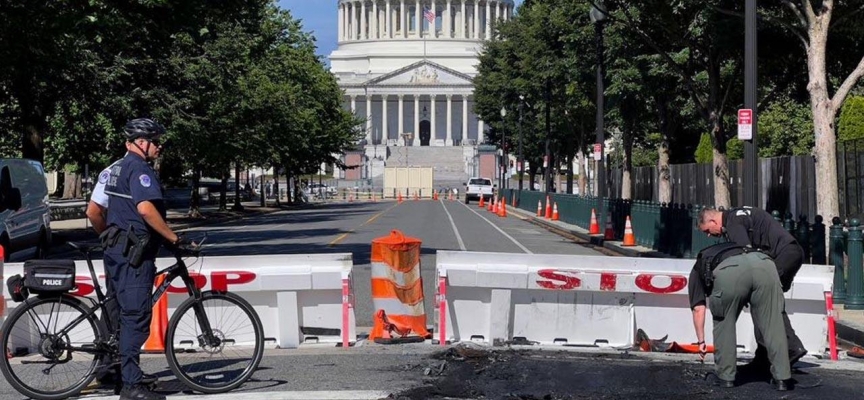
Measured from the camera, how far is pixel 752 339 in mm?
12383

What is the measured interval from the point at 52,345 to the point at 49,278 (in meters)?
0.48

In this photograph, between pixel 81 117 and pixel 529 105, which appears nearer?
pixel 81 117

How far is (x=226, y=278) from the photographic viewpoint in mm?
12102

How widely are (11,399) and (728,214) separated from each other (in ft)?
18.3

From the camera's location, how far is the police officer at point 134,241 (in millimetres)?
9039

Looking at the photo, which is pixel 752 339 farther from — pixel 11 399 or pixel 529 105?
pixel 529 105

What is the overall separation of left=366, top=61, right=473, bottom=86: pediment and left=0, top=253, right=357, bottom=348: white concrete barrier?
523 ft

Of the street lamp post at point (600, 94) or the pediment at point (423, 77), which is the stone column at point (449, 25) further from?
the street lamp post at point (600, 94)

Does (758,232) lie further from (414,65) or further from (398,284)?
(414,65)

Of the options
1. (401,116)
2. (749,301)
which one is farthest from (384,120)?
(749,301)

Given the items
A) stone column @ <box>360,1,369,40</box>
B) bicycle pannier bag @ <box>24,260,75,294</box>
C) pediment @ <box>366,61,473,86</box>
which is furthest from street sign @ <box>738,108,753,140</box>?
stone column @ <box>360,1,369,40</box>

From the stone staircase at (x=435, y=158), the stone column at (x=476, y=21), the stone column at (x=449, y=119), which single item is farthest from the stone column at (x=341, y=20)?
the stone staircase at (x=435, y=158)

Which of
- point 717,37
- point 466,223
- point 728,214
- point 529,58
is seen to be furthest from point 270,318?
point 529,58

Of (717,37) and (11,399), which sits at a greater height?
(717,37)
